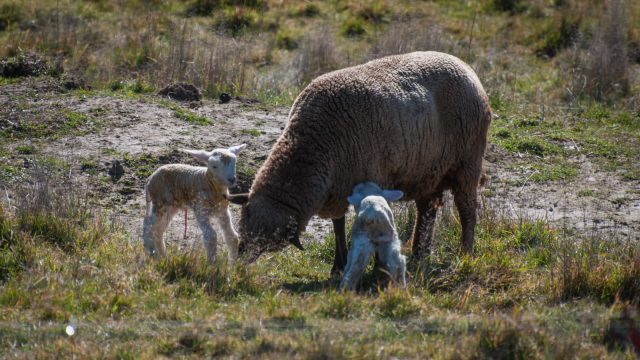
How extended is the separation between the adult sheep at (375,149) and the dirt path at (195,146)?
4.24 ft

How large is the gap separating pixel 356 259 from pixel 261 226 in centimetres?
91

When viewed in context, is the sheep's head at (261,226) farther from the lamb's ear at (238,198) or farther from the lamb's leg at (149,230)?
the lamb's leg at (149,230)

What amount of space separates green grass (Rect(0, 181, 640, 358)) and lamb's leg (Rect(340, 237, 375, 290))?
0.20 m

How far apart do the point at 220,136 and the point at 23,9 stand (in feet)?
21.2

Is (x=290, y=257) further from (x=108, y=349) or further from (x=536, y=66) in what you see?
(x=536, y=66)

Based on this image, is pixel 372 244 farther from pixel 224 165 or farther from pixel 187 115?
pixel 187 115

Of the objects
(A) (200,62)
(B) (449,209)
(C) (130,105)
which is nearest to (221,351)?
(B) (449,209)

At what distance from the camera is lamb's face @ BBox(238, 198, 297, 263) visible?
826 cm

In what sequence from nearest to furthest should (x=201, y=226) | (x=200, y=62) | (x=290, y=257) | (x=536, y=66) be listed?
1. (x=201, y=226)
2. (x=290, y=257)
3. (x=200, y=62)
4. (x=536, y=66)

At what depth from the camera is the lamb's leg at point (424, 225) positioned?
30.6ft

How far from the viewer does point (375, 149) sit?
8.66m

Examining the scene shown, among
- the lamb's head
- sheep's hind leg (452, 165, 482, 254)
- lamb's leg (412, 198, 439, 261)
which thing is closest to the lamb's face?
the lamb's head

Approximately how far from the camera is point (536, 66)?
53.1 ft

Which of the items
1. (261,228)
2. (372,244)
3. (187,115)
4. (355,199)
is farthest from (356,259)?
(187,115)
